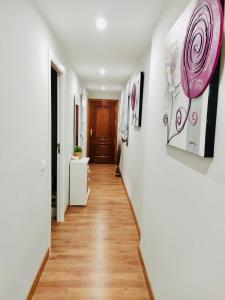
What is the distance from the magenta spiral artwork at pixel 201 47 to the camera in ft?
3.05

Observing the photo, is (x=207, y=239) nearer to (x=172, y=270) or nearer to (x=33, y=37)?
(x=172, y=270)

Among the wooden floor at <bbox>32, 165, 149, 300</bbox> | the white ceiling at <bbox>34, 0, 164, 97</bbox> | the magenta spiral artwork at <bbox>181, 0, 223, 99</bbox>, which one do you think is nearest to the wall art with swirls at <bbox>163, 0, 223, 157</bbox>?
the magenta spiral artwork at <bbox>181, 0, 223, 99</bbox>

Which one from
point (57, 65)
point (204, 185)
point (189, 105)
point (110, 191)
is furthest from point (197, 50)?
point (110, 191)

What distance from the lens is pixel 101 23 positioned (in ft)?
7.52

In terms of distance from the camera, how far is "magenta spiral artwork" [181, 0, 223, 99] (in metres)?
0.93

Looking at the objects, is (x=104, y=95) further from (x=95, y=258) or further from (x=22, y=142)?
(x=22, y=142)

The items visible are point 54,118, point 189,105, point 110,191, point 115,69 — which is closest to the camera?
point 189,105

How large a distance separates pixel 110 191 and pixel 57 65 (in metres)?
2.98

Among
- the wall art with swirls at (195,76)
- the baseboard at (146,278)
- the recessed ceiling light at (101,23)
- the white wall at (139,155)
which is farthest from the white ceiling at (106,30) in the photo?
the baseboard at (146,278)

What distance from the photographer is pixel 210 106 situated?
3.17 ft

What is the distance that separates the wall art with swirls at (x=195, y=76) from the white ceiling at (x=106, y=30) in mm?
683

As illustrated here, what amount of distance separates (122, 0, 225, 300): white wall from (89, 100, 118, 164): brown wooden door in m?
5.71

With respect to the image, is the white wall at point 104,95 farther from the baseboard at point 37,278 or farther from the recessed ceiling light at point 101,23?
the baseboard at point 37,278

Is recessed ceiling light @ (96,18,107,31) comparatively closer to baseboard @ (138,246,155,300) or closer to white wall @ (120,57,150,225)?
white wall @ (120,57,150,225)
